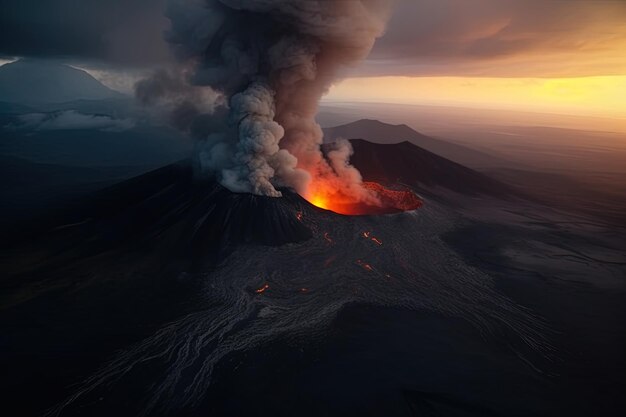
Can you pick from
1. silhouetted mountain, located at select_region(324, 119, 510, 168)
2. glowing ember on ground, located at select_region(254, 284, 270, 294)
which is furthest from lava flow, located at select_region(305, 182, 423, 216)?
silhouetted mountain, located at select_region(324, 119, 510, 168)

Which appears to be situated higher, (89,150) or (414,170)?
(414,170)

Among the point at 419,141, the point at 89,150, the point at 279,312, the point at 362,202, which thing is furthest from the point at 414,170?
the point at 89,150

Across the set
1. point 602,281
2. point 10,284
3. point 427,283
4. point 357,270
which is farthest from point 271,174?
point 602,281

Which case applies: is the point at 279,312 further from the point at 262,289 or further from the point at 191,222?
the point at 191,222

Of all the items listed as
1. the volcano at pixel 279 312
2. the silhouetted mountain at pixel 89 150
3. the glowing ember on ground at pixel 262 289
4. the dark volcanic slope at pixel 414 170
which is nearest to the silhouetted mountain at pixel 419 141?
the dark volcanic slope at pixel 414 170

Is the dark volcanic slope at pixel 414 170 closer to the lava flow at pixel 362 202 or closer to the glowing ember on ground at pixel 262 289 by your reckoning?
the lava flow at pixel 362 202

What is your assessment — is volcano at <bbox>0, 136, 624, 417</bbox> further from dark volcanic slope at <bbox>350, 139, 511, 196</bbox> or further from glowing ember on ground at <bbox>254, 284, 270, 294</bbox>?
dark volcanic slope at <bbox>350, 139, 511, 196</bbox>
